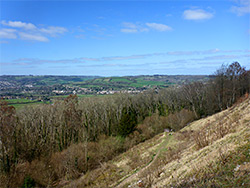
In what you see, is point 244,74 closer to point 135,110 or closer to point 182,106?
point 182,106

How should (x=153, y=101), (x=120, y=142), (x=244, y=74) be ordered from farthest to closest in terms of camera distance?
(x=153, y=101)
(x=244, y=74)
(x=120, y=142)

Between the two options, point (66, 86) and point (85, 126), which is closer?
point (85, 126)

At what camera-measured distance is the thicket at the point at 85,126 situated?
2178 centimetres

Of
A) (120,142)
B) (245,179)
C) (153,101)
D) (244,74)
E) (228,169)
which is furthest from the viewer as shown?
(153,101)

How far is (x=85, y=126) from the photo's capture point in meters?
35.2

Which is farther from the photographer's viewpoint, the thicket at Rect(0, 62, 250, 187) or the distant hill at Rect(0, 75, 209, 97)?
the distant hill at Rect(0, 75, 209, 97)

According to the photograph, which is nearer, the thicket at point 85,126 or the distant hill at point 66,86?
the thicket at point 85,126

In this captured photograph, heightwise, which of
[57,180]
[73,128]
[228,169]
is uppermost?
[228,169]

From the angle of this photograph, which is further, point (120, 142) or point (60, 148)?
point (120, 142)

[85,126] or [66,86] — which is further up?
[66,86]

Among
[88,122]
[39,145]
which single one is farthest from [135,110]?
[39,145]

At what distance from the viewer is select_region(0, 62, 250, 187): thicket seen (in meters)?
21.8

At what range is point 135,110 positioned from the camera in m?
50.8

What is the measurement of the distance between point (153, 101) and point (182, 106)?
28.8 ft
